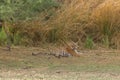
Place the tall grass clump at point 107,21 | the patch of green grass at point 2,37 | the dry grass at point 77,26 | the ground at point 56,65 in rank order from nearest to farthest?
the ground at point 56,65 < the patch of green grass at point 2,37 < the dry grass at point 77,26 < the tall grass clump at point 107,21

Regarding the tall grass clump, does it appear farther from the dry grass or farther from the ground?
the ground

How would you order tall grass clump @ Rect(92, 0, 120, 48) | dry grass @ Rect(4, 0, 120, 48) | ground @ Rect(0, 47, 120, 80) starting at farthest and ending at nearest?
1. tall grass clump @ Rect(92, 0, 120, 48)
2. dry grass @ Rect(4, 0, 120, 48)
3. ground @ Rect(0, 47, 120, 80)

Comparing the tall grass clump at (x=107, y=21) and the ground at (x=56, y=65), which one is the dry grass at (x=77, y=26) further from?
the ground at (x=56, y=65)

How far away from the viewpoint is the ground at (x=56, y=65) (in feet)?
31.4

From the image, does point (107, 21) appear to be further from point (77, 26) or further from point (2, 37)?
point (2, 37)

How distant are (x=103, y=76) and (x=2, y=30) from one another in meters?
5.41

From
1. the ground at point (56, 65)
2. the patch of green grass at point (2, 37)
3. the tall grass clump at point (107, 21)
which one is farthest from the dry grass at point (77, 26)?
the ground at point (56, 65)

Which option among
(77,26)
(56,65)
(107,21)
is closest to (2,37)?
(77,26)

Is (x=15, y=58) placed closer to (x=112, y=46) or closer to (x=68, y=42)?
(x=68, y=42)

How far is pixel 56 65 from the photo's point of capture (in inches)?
441

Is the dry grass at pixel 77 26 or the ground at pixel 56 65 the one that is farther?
the dry grass at pixel 77 26

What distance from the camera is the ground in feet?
31.4

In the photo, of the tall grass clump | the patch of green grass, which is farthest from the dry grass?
the patch of green grass

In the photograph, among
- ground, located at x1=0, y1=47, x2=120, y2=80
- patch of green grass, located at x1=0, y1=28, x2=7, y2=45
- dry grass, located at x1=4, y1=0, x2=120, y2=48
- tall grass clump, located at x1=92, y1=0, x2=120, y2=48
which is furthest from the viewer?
tall grass clump, located at x1=92, y1=0, x2=120, y2=48
